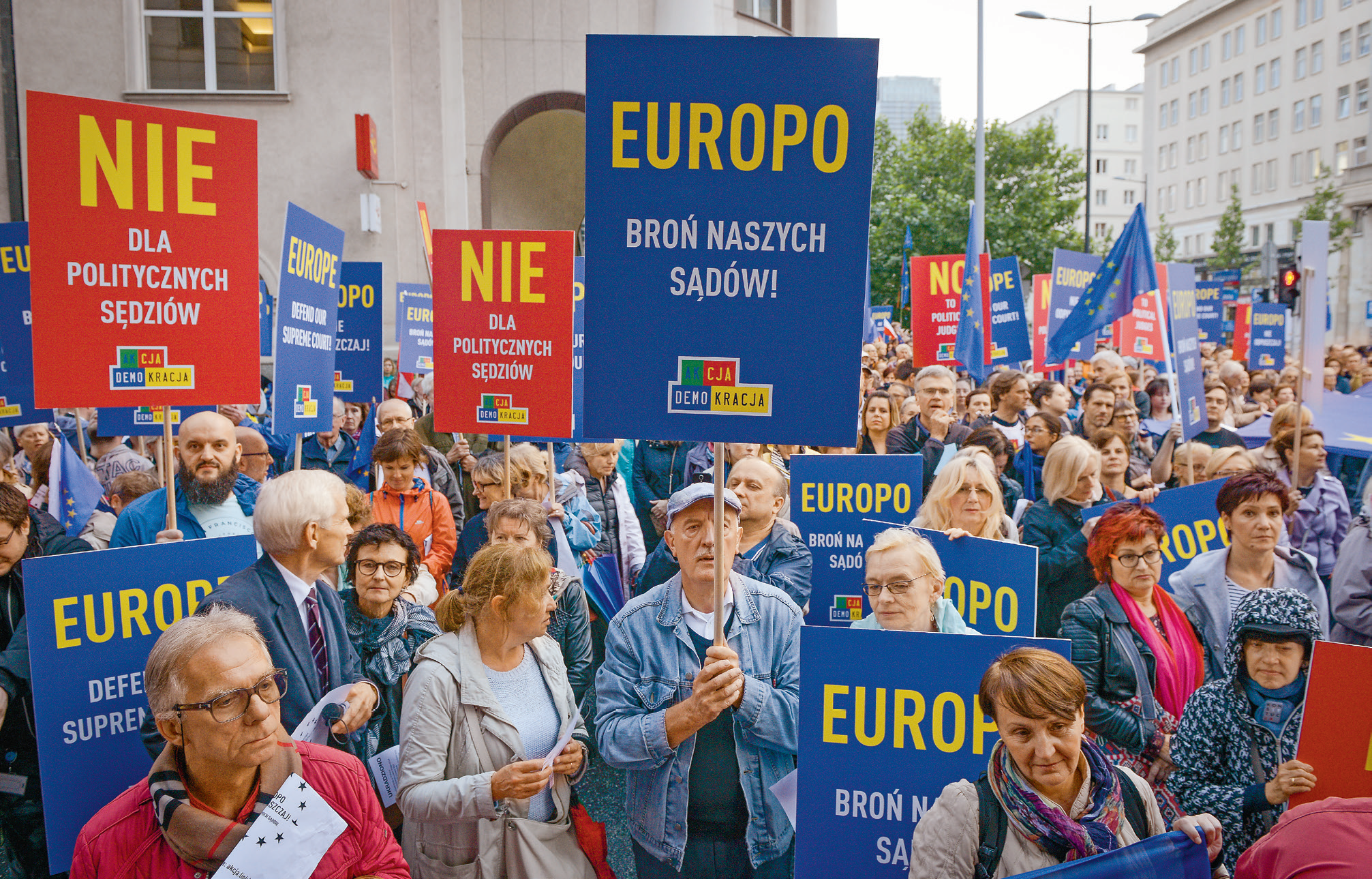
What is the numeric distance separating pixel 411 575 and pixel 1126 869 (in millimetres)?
2855

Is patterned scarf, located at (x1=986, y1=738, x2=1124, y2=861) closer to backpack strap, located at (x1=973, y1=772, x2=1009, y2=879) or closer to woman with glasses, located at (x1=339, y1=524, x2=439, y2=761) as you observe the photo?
backpack strap, located at (x1=973, y1=772, x2=1009, y2=879)

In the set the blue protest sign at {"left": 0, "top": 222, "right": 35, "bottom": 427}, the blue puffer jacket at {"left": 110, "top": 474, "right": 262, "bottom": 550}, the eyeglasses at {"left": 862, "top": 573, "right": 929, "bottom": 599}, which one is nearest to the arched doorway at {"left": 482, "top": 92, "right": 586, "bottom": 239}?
the blue protest sign at {"left": 0, "top": 222, "right": 35, "bottom": 427}

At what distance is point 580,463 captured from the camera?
6473mm

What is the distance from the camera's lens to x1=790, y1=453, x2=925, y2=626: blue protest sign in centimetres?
491

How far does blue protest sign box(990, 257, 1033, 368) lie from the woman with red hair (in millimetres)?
6227

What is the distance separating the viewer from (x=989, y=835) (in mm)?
2365

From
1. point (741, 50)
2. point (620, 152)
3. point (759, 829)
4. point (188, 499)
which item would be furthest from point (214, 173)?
point (759, 829)

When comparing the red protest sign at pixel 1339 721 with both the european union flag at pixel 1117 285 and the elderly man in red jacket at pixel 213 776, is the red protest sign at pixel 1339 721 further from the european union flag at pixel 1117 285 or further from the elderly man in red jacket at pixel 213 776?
the european union flag at pixel 1117 285

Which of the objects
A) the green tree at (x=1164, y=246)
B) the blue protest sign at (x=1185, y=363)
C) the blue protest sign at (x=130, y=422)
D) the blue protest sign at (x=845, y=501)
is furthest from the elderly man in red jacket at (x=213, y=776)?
the green tree at (x=1164, y=246)

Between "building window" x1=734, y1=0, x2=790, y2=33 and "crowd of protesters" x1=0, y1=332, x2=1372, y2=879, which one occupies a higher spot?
"building window" x1=734, y1=0, x2=790, y2=33

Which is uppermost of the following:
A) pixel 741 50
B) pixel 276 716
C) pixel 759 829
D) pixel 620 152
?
pixel 741 50

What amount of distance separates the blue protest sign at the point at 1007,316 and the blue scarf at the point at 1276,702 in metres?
7.04

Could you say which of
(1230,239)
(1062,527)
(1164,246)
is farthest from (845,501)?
(1164,246)

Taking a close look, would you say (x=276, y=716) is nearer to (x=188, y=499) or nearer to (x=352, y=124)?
(x=188, y=499)
